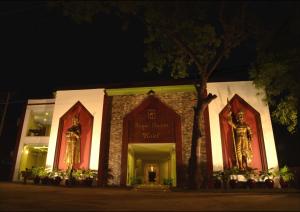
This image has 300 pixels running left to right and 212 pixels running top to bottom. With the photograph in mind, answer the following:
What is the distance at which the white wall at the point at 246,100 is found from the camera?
39.0 ft

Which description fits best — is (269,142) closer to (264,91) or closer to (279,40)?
(264,91)

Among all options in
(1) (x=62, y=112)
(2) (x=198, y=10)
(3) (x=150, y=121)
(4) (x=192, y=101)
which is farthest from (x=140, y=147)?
(2) (x=198, y=10)

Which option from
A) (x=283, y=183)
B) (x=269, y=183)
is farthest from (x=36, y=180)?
(x=283, y=183)

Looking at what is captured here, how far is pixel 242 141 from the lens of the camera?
1197cm

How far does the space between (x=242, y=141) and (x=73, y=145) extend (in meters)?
8.61

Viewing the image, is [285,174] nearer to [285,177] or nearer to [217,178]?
[285,177]

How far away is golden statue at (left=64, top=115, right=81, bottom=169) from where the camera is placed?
13.1 meters

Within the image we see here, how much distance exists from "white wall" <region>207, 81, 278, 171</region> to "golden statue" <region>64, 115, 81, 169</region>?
7.05 meters

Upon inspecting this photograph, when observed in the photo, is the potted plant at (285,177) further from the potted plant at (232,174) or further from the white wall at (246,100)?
the potted plant at (232,174)

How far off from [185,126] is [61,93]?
7553 mm

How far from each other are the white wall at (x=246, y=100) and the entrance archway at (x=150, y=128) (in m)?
1.79

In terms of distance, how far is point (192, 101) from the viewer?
13.7 m

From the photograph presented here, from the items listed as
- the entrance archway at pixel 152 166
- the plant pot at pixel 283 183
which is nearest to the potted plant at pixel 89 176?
the entrance archway at pixel 152 166

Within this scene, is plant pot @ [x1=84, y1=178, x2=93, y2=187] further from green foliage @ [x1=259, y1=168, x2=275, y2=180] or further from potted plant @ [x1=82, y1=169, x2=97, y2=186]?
green foliage @ [x1=259, y1=168, x2=275, y2=180]
